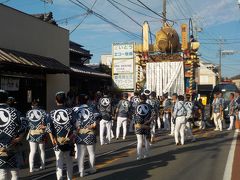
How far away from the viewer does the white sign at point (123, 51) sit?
23.7 m

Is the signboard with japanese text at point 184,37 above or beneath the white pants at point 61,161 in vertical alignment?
above

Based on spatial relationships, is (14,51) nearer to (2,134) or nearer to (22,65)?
(22,65)

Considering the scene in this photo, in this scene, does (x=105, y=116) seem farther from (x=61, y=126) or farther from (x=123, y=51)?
(x=123, y=51)

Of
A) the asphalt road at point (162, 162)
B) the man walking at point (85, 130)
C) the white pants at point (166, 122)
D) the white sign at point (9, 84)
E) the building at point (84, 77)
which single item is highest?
the building at point (84, 77)

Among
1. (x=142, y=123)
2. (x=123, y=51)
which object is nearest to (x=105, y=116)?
(x=142, y=123)

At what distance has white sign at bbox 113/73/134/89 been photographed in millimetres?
23562

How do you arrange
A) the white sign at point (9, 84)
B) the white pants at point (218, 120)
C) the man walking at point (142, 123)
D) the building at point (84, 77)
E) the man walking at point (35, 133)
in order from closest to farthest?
the man walking at point (35, 133) → the man walking at point (142, 123) → the white sign at point (9, 84) → the white pants at point (218, 120) → the building at point (84, 77)

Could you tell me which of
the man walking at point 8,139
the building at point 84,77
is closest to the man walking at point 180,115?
the man walking at point 8,139

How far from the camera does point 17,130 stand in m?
6.47

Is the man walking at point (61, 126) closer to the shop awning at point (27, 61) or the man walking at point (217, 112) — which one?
the shop awning at point (27, 61)

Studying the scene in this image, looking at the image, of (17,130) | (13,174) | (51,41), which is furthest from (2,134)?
(51,41)

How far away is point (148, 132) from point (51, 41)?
1007cm

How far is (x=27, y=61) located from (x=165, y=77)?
328 inches

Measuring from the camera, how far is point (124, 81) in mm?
23688
